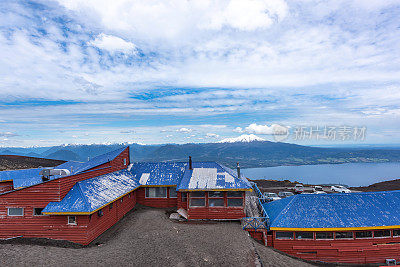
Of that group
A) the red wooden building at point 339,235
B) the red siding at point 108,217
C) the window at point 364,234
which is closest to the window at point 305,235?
the red wooden building at point 339,235

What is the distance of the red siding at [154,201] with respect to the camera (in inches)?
1007

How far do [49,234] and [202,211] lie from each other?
40.1ft

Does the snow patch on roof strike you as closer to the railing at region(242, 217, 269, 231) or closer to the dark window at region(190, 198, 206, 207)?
the dark window at region(190, 198, 206, 207)

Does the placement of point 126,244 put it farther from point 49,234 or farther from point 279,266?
point 279,266

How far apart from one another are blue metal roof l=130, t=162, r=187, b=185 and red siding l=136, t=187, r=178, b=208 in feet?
4.13

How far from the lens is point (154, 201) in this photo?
84.6ft

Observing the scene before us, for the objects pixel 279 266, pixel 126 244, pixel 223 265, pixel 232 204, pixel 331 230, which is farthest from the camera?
pixel 232 204

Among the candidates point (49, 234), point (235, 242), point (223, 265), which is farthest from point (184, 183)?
point (49, 234)

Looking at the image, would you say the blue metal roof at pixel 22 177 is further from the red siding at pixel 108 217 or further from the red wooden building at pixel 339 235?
the red wooden building at pixel 339 235

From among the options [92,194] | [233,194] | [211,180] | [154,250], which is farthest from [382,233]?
[92,194]

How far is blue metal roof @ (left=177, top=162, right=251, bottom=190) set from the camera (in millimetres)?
20705

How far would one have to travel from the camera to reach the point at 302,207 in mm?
→ 19250

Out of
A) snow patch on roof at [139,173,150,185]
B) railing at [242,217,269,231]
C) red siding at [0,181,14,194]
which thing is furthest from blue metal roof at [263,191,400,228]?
red siding at [0,181,14,194]

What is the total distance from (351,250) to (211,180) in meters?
12.9
